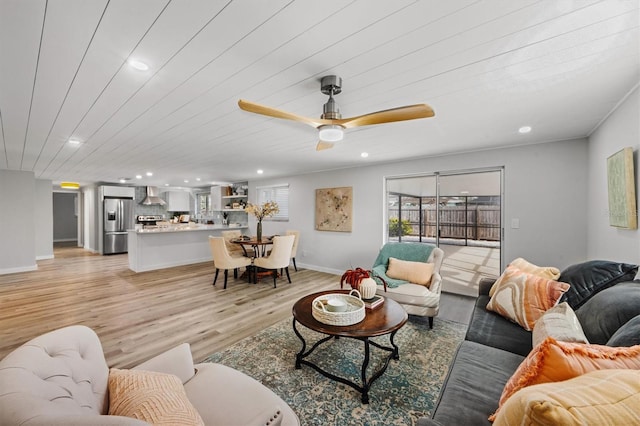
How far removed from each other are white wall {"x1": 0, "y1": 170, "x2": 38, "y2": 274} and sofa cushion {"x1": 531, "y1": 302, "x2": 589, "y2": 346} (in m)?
8.81

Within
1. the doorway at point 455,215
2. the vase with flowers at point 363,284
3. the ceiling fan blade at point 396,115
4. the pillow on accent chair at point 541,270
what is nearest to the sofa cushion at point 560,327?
the pillow on accent chair at point 541,270

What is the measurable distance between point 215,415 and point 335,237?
4.65m

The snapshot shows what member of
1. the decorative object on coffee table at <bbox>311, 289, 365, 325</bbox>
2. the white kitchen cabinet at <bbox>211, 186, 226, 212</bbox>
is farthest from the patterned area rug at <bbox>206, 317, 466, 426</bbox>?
the white kitchen cabinet at <bbox>211, 186, 226, 212</bbox>

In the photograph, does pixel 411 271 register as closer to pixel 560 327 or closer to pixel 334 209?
pixel 560 327

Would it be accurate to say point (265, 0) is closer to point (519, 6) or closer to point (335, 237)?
point (519, 6)

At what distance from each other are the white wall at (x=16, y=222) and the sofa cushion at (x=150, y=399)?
7.32 m

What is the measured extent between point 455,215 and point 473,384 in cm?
356

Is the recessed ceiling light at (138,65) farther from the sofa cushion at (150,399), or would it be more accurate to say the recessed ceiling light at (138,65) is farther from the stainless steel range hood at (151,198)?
the stainless steel range hood at (151,198)

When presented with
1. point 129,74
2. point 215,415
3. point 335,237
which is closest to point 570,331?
point 215,415

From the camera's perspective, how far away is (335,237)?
18.6 feet

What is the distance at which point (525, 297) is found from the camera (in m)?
1.99

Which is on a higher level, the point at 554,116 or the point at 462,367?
the point at 554,116

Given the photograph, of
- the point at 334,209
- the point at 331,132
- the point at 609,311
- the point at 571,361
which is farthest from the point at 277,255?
the point at 571,361

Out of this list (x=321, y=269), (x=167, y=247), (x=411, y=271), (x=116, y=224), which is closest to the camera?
(x=411, y=271)
